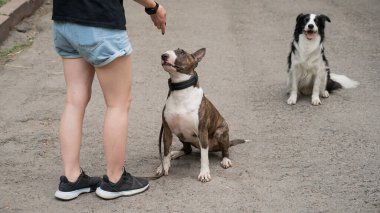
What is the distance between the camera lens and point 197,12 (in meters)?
10.5

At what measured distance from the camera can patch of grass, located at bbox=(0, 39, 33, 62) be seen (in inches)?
305

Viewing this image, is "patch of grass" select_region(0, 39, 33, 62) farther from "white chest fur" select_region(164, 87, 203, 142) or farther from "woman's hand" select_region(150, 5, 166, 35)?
"woman's hand" select_region(150, 5, 166, 35)

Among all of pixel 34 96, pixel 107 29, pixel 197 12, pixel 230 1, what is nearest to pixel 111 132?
pixel 107 29

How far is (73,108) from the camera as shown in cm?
413

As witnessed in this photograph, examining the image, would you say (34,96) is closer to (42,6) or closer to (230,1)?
(42,6)

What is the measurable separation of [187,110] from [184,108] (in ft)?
0.09

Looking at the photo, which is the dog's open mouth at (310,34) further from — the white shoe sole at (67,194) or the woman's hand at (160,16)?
the white shoe sole at (67,194)

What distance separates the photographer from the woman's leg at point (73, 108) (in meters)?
4.08

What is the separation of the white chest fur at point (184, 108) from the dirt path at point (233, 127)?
0.44m

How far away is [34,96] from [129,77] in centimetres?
273

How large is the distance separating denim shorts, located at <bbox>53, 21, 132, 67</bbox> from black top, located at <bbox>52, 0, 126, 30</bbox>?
1.6 inches

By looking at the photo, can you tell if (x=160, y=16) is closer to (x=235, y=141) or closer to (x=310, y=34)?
(x=235, y=141)

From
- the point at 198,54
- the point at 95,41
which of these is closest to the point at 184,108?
the point at 198,54

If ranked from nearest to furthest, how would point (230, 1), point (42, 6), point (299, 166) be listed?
point (299, 166) < point (42, 6) < point (230, 1)
